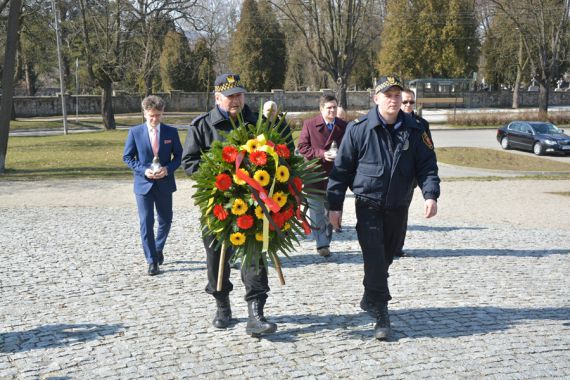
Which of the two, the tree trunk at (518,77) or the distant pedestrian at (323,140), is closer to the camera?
the distant pedestrian at (323,140)

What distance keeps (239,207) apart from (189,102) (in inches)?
2273

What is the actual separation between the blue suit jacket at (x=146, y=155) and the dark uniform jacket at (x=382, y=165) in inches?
111

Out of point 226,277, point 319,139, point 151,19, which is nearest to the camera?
point 226,277

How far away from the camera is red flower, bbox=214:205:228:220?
189 inches

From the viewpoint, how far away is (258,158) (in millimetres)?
4766

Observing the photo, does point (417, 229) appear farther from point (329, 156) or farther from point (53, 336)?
point (53, 336)

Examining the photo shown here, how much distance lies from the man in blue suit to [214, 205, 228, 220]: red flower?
263 cm

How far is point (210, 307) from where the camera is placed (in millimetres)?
6121

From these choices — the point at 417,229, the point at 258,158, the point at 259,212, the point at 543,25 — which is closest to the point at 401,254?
the point at 417,229

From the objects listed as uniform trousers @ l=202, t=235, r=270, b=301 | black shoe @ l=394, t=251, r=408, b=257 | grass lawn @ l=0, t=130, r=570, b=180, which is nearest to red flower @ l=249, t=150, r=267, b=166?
uniform trousers @ l=202, t=235, r=270, b=301

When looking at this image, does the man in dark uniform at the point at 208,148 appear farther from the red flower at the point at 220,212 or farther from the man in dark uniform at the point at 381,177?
the man in dark uniform at the point at 381,177

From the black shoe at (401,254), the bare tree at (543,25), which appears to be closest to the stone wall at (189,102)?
the bare tree at (543,25)

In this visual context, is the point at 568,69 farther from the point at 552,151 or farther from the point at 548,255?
the point at 548,255

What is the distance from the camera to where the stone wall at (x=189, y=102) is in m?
53.9
